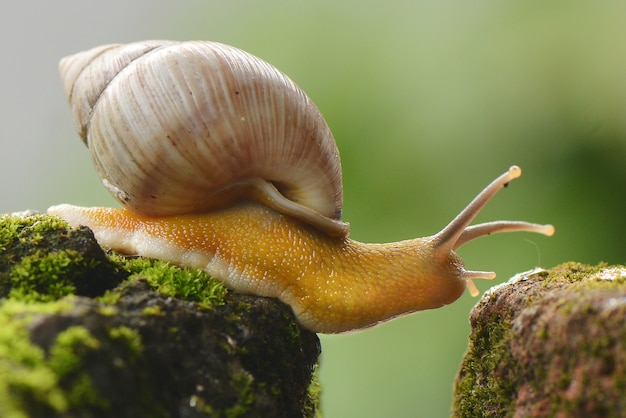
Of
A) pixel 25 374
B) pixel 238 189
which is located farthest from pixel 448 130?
pixel 25 374

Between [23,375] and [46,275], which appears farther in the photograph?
[46,275]

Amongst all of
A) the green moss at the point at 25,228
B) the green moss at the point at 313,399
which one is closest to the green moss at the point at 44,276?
the green moss at the point at 25,228

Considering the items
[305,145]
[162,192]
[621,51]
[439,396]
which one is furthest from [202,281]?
[621,51]

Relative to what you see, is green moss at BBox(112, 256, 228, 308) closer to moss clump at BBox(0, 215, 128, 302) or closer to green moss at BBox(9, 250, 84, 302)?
moss clump at BBox(0, 215, 128, 302)

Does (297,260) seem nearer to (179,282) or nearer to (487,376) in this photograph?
(179,282)

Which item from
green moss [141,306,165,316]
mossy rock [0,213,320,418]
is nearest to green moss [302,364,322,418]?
mossy rock [0,213,320,418]

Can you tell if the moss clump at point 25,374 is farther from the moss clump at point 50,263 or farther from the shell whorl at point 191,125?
the shell whorl at point 191,125

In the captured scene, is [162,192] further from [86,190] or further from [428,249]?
[86,190]
